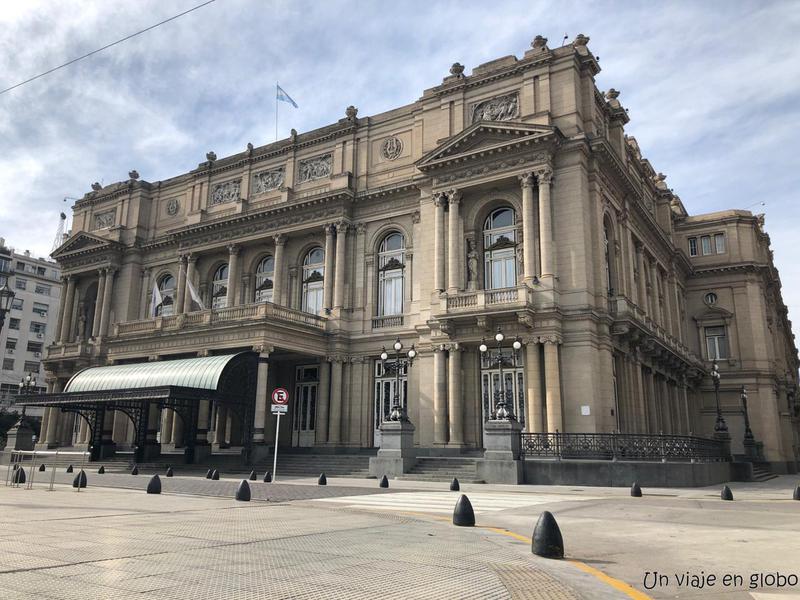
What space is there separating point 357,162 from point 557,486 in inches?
960

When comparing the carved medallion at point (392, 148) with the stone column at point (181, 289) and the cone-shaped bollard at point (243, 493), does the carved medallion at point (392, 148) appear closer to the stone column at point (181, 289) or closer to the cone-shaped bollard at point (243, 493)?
the stone column at point (181, 289)

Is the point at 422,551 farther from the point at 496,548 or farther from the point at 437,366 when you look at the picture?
the point at 437,366

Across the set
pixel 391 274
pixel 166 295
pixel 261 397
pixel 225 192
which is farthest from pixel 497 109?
pixel 166 295

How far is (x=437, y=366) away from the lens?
32969mm

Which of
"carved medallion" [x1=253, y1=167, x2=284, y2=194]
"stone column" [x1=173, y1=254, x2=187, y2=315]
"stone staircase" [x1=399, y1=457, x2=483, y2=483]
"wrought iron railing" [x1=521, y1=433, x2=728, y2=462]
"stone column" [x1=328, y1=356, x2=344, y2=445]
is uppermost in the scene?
"carved medallion" [x1=253, y1=167, x2=284, y2=194]

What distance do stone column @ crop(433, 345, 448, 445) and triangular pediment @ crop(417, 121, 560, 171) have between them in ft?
33.3

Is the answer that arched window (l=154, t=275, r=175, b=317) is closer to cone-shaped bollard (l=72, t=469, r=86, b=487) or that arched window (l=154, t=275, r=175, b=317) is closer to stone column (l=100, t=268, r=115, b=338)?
stone column (l=100, t=268, r=115, b=338)

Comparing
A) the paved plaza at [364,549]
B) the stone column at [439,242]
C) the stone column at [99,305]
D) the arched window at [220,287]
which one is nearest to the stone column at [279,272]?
the arched window at [220,287]

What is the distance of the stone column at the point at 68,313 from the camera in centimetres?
5047

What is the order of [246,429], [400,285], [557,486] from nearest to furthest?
[557,486]
[246,429]
[400,285]

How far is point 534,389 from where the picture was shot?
100 ft

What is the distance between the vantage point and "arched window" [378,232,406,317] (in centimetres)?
3794

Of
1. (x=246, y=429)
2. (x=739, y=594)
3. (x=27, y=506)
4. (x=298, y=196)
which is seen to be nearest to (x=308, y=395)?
(x=246, y=429)

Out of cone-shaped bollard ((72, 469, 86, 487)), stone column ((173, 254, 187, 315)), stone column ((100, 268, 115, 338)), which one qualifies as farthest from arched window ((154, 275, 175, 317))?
cone-shaped bollard ((72, 469, 86, 487))
